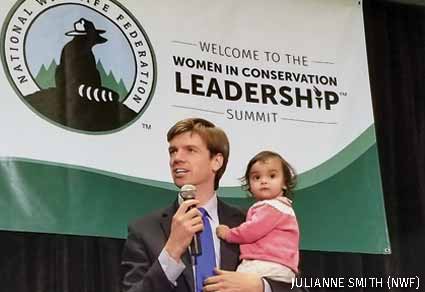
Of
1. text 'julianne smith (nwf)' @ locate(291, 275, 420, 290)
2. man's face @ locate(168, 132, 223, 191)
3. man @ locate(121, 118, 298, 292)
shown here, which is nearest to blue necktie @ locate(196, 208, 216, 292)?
man @ locate(121, 118, 298, 292)

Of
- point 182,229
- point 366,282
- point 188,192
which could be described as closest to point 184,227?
point 182,229

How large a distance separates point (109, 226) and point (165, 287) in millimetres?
275

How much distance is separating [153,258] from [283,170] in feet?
1.87

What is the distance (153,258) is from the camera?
3.21m

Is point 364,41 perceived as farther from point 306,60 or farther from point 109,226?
point 109,226

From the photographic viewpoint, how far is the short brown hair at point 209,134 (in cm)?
339

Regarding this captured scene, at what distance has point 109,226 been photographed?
10.6 feet

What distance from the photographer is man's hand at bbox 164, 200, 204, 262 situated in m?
3.19

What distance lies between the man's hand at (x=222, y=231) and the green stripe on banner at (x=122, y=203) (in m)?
0.11

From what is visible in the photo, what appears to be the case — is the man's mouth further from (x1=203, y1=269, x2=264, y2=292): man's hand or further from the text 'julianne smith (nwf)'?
the text 'julianne smith (nwf)'

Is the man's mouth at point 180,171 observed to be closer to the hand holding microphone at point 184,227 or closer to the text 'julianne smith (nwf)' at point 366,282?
the hand holding microphone at point 184,227

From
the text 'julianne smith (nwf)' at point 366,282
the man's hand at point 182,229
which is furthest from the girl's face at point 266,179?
the text 'julianne smith (nwf)' at point 366,282

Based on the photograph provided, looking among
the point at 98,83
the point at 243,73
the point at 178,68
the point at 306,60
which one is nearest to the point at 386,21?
the point at 306,60

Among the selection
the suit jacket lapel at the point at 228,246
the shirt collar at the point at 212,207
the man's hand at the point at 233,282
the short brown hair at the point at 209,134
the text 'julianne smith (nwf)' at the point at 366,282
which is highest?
the short brown hair at the point at 209,134
